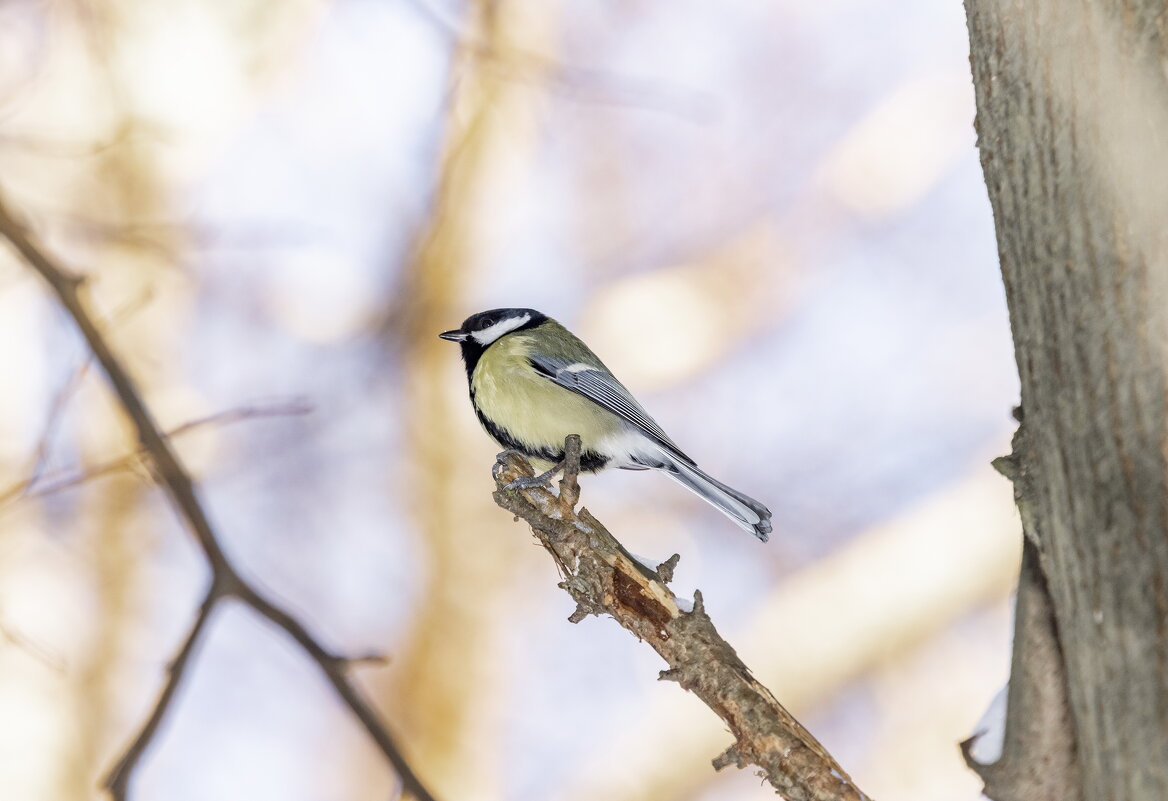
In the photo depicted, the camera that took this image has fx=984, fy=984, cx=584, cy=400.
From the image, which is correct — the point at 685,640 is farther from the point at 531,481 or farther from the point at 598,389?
the point at 598,389

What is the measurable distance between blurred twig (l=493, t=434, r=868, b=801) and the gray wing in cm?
82

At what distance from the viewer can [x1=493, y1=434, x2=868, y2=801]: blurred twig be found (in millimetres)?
1513

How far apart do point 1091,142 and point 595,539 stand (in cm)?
104

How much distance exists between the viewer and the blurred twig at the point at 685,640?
1513 millimetres

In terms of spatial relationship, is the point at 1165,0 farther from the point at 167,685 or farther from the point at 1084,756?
the point at 167,685

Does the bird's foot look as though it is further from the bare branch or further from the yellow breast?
the bare branch

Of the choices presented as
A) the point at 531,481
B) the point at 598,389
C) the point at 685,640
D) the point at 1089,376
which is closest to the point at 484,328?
the point at 598,389

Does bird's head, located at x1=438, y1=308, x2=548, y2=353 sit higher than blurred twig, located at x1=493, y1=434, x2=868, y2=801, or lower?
higher

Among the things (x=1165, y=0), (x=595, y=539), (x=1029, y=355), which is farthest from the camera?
(x=595, y=539)

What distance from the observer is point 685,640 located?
1649 mm

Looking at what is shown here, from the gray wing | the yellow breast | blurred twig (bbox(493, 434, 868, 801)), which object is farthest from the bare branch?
the gray wing

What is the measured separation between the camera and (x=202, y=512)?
68.0 inches

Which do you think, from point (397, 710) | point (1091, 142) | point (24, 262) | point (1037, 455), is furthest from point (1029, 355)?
point (397, 710)

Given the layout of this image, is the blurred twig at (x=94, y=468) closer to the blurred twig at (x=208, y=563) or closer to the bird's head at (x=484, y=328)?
the blurred twig at (x=208, y=563)
